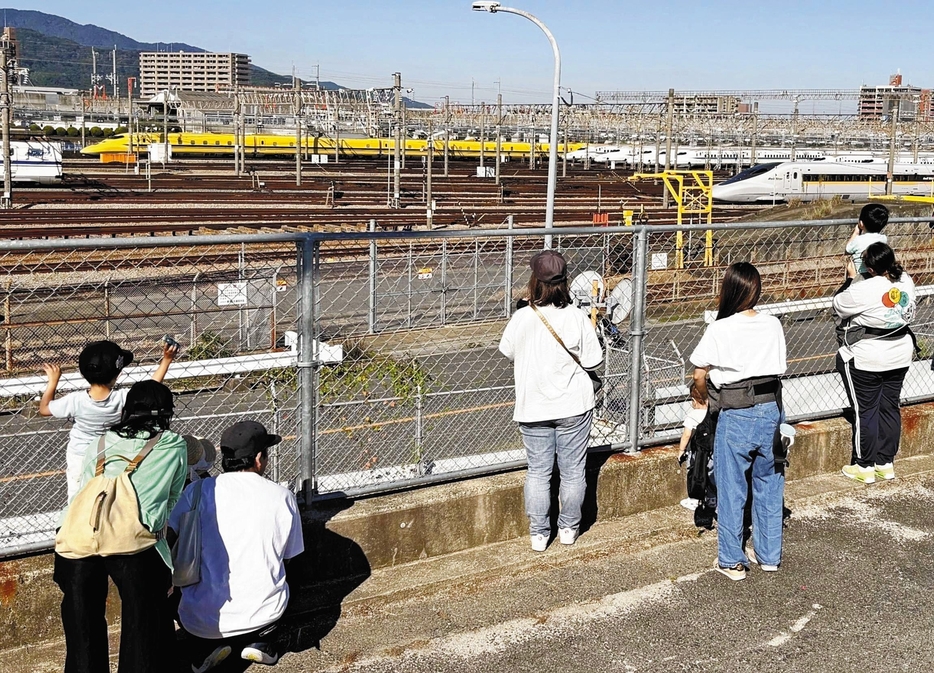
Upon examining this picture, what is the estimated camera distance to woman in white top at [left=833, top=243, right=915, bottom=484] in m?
6.00

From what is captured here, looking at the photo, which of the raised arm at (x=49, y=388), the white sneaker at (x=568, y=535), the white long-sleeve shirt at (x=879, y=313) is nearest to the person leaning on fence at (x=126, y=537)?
the raised arm at (x=49, y=388)

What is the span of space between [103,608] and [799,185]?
4788 cm

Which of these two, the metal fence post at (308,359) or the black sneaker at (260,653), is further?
the metal fence post at (308,359)

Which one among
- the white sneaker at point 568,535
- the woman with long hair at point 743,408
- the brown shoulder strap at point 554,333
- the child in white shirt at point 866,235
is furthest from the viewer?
the child in white shirt at point 866,235

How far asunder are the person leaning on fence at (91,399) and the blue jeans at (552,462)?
1.88m

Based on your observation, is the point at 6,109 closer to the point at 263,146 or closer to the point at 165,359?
the point at 165,359

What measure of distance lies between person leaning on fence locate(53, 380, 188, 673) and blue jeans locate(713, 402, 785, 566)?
2584 millimetres

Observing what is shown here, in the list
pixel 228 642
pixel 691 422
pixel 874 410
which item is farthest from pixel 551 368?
pixel 874 410

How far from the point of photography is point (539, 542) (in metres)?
5.27

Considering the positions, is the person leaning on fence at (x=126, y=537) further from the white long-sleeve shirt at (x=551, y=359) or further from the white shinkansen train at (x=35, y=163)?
the white shinkansen train at (x=35, y=163)

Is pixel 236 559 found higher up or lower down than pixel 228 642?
higher up

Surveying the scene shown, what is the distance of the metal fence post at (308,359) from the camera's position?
15.5ft

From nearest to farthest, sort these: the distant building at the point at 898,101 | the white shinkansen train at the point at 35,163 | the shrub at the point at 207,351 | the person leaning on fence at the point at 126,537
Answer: the person leaning on fence at the point at 126,537
the shrub at the point at 207,351
the white shinkansen train at the point at 35,163
the distant building at the point at 898,101

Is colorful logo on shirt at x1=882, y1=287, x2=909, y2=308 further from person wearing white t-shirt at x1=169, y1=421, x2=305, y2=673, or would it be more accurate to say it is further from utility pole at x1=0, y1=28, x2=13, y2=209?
utility pole at x1=0, y1=28, x2=13, y2=209
